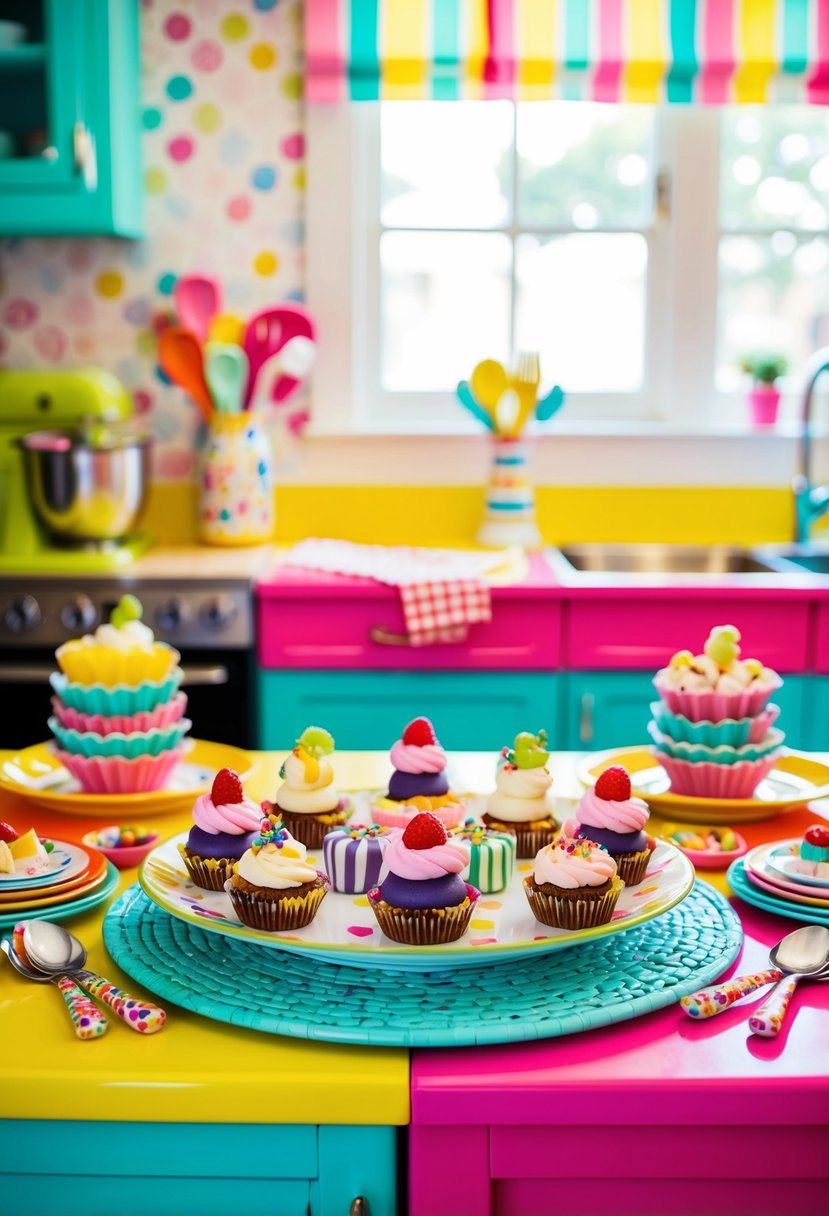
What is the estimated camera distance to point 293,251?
3100mm

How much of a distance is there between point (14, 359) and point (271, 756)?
1833 millimetres

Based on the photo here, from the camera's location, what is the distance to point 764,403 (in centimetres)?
315

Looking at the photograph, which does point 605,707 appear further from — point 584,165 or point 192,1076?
point 192,1076

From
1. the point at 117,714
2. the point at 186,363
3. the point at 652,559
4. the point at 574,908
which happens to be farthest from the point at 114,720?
the point at 652,559

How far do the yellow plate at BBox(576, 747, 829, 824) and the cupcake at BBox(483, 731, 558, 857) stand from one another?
206 mm

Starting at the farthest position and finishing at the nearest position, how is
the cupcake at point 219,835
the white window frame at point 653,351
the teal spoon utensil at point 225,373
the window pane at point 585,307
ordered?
the window pane at point 585,307 < the white window frame at point 653,351 < the teal spoon utensil at point 225,373 < the cupcake at point 219,835

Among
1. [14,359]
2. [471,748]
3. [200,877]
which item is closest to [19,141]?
[14,359]

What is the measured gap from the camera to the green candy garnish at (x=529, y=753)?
48.4 inches

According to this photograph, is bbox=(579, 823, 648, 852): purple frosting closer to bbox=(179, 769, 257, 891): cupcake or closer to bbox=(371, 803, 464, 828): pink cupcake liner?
bbox=(371, 803, 464, 828): pink cupcake liner

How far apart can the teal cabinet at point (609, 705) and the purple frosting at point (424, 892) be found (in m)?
1.64

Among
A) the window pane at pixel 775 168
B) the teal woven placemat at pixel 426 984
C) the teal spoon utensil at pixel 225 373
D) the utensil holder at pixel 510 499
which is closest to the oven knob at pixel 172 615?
the teal spoon utensil at pixel 225 373

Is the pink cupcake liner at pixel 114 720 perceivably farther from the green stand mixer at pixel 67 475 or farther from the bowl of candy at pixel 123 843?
the green stand mixer at pixel 67 475

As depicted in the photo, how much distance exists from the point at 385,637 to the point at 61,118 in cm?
121

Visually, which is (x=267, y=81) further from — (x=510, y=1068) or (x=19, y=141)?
(x=510, y=1068)
